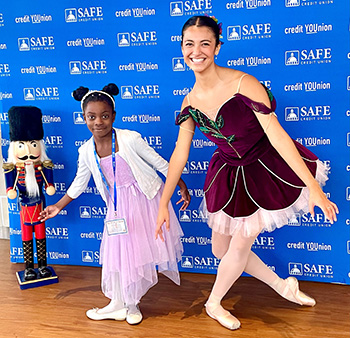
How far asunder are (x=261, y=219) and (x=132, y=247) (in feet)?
2.41

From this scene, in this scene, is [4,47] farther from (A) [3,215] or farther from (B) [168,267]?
(B) [168,267]

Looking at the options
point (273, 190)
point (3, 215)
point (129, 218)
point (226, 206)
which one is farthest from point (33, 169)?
point (273, 190)

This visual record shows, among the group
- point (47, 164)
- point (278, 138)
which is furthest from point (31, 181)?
point (278, 138)

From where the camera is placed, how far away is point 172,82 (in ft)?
9.57

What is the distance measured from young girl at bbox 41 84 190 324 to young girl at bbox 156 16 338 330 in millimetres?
172

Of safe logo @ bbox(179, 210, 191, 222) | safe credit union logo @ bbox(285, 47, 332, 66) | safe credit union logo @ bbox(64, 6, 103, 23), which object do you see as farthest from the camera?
safe logo @ bbox(179, 210, 191, 222)

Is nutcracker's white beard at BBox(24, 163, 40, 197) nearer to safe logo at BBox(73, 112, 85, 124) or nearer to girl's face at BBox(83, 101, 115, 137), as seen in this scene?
safe logo at BBox(73, 112, 85, 124)

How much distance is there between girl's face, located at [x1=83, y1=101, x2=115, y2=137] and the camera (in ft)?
7.81

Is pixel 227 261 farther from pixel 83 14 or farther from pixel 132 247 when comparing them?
pixel 83 14

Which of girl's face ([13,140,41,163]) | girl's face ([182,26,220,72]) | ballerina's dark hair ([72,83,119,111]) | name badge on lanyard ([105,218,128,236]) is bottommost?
name badge on lanyard ([105,218,128,236])

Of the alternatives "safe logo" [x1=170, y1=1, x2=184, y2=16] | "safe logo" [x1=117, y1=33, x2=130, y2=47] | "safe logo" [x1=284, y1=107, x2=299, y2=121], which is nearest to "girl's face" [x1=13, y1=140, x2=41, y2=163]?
"safe logo" [x1=117, y1=33, x2=130, y2=47]

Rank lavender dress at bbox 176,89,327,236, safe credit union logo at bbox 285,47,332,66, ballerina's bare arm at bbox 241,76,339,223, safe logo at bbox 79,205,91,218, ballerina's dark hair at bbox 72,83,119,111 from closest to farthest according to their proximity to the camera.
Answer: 1. ballerina's bare arm at bbox 241,76,339,223
2. lavender dress at bbox 176,89,327,236
3. ballerina's dark hair at bbox 72,83,119,111
4. safe credit union logo at bbox 285,47,332,66
5. safe logo at bbox 79,205,91,218

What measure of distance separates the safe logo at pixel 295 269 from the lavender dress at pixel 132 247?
884 mm

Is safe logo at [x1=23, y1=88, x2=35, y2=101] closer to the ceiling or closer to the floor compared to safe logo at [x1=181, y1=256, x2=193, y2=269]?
closer to the ceiling
